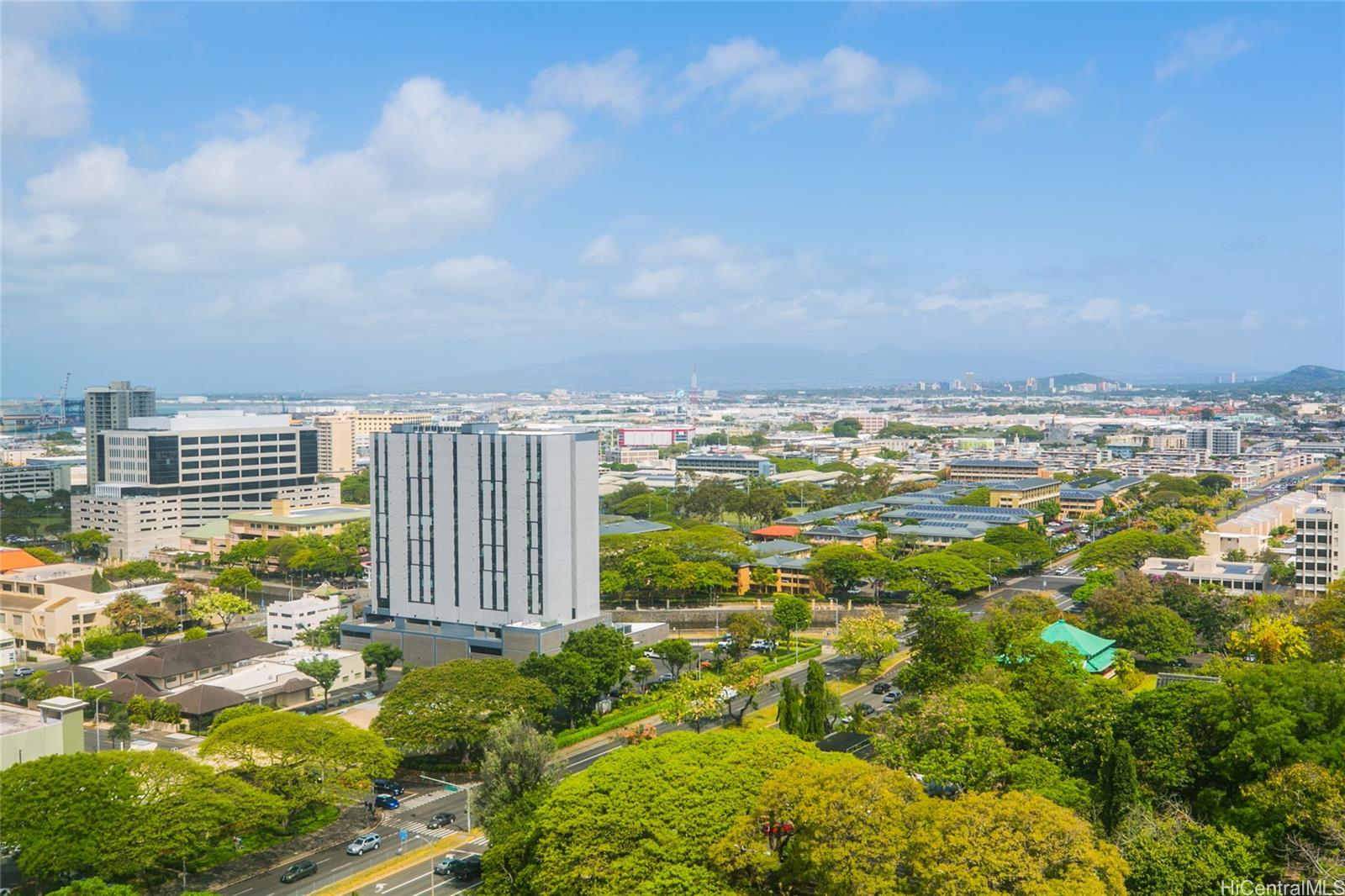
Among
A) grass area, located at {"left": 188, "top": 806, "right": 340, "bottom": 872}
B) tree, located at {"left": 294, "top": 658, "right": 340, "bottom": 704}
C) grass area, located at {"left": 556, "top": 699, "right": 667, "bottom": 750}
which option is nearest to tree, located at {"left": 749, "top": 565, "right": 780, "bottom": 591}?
grass area, located at {"left": 556, "top": 699, "right": 667, "bottom": 750}

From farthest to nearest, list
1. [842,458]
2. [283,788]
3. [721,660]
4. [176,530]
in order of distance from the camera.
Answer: [842,458] → [176,530] → [721,660] → [283,788]

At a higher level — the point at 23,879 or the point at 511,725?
the point at 511,725

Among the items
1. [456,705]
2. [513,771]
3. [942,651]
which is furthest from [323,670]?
[942,651]

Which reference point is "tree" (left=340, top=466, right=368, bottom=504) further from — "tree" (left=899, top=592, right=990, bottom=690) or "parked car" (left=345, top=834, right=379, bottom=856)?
"parked car" (left=345, top=834, right=379, bottom=856)

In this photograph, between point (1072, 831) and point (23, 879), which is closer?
point (1072, 831)

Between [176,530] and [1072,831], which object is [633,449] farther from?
[1072,831]

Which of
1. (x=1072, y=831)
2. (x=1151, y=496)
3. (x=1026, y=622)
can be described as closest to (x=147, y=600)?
(x=1026, y=622)
